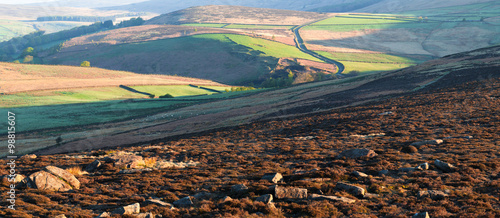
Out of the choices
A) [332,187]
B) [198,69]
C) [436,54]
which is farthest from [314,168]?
[436,54]

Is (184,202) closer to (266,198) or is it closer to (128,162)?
(266,198)

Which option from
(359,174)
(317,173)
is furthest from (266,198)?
(359,174)

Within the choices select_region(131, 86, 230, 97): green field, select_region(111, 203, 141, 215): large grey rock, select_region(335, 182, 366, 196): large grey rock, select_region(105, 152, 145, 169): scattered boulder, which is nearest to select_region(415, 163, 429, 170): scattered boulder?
select_region(335, 182, 366, 196): large grey rock

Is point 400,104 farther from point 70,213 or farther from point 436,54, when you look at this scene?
point 436,54

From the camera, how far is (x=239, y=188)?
17625 mm

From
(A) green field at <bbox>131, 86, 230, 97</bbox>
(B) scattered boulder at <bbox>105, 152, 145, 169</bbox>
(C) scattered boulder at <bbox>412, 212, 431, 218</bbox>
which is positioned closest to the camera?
(C) scattered boulder at <bbox>412, 212, 431, 218</bbox>

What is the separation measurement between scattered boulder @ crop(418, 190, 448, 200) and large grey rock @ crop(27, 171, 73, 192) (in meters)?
17.3

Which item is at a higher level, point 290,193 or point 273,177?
point 290,193

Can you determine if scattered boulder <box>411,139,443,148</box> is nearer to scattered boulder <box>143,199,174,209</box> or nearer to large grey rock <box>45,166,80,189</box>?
scattered boulder <box>143,199,174,209</box>

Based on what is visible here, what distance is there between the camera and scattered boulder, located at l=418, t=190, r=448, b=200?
15.6m

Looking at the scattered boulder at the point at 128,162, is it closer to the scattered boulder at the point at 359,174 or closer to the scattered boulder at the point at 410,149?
the scattered boulder at the point at 359,174

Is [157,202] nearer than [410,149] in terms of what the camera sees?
Yes

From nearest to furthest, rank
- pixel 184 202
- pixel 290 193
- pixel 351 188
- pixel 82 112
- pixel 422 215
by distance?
pixel 422 215
pixel 184 202
pixel 290 193
pixel 351 188
pixel 82 112

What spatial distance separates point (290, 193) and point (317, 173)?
395cm
